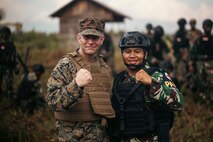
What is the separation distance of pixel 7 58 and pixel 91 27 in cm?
602

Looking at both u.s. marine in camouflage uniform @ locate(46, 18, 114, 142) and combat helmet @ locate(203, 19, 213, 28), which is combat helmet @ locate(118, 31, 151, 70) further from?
combat helmet @ locate(203, 19, 213, 28)

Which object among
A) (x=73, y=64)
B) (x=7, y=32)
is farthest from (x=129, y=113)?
(x=7, y=32)

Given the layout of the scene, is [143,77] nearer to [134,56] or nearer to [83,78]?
[134,56]

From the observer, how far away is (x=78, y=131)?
3.44m

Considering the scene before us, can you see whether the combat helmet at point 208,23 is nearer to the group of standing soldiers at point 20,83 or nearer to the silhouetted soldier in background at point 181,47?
the silhouetted soldier in background at point 181,47

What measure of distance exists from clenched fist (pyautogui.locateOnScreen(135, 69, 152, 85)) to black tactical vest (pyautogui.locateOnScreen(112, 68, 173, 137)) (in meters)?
0.17

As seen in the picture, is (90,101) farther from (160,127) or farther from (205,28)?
(205,28)

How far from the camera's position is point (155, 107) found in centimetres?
350

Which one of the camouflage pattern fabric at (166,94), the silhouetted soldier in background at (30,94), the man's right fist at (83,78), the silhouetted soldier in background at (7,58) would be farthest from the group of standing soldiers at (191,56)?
the man's right fist at (83,78)

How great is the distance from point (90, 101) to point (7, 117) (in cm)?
414

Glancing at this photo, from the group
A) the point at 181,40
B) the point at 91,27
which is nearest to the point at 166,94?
the point at 91,27

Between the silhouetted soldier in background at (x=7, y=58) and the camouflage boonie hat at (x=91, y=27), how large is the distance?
17.8ft

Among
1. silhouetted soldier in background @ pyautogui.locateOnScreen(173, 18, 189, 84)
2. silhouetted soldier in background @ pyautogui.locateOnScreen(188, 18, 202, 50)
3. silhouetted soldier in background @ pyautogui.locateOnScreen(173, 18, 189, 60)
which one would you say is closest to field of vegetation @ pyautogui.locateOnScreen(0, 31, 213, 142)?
silhouetted soldier in background @ pyautogui.locateOnScreen(173, 18, 189, 84)

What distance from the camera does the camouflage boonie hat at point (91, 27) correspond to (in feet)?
11.6
